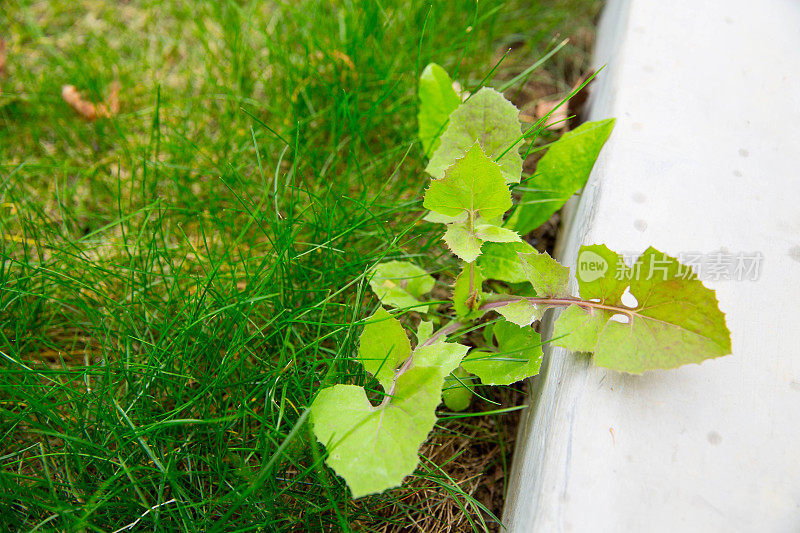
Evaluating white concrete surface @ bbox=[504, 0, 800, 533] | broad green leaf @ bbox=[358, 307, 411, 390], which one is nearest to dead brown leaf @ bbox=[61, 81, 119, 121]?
broad green leaf @ bbox=[358, 307, 411, 390]

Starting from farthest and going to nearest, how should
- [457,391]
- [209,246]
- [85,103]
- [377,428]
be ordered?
1. [85,103]
2. [209,246]
3. [457,391]
4. [377,428]

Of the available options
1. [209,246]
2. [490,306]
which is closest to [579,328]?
[490,306]

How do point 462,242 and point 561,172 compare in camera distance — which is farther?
point 561,172

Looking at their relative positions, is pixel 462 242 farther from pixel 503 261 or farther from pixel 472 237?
pixel 503 261

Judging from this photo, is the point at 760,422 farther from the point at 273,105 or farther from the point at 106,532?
the point at 273,105

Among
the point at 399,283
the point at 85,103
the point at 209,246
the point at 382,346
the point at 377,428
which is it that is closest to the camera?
the point at 377,428

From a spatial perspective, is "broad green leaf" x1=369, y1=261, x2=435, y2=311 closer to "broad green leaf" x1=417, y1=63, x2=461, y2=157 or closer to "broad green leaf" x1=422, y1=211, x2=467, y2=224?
"broad green leaf" x1=422, y1=211, x2=467, y2=224

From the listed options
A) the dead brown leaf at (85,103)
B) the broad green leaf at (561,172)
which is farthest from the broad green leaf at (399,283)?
the dead brown leaf at (85,103)

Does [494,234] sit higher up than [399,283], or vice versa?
[494,234]
